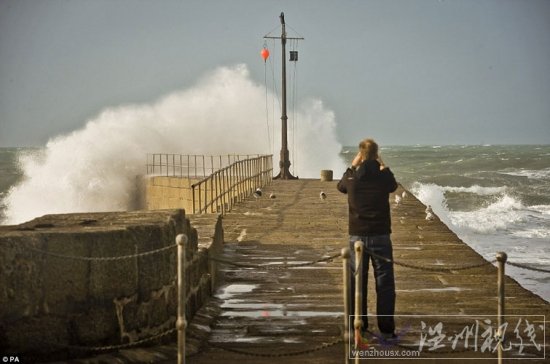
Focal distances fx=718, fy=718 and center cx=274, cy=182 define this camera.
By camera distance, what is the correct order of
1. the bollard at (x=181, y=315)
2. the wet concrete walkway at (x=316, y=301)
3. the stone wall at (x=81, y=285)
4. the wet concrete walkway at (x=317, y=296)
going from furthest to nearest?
1. the wet concrete walkway at (x=317, y=296)
2. the wet concrete walkway at (x=316, y=301)
3. the bollard at (x=181, y=315)
4. the stone wall at (x=81, y=285)

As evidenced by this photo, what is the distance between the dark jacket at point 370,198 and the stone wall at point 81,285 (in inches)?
64.0

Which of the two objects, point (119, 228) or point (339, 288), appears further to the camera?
point (339, 288)

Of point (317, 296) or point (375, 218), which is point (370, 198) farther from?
point (317, 296)

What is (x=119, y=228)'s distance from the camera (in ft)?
18.3

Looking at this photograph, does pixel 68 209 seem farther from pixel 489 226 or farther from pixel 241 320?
pixel 241 320

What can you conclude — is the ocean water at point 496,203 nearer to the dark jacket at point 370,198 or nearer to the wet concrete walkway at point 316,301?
the wet concrete walkway at point 316,301

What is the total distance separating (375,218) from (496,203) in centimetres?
3737

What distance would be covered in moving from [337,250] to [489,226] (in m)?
20.3

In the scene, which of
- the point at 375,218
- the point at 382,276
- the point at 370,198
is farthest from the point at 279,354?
the point at 370,198

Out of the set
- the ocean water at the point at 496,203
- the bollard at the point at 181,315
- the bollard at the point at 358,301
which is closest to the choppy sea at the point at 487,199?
the ocean water at the point at 496,203

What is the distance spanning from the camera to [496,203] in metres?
41.6

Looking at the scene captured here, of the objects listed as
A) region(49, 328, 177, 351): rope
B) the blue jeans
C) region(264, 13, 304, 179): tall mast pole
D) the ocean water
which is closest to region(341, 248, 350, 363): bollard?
the blue jeans

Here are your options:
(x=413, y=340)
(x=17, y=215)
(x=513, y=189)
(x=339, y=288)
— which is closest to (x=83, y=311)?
(x=413, y=340)

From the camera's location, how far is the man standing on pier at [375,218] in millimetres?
6238
